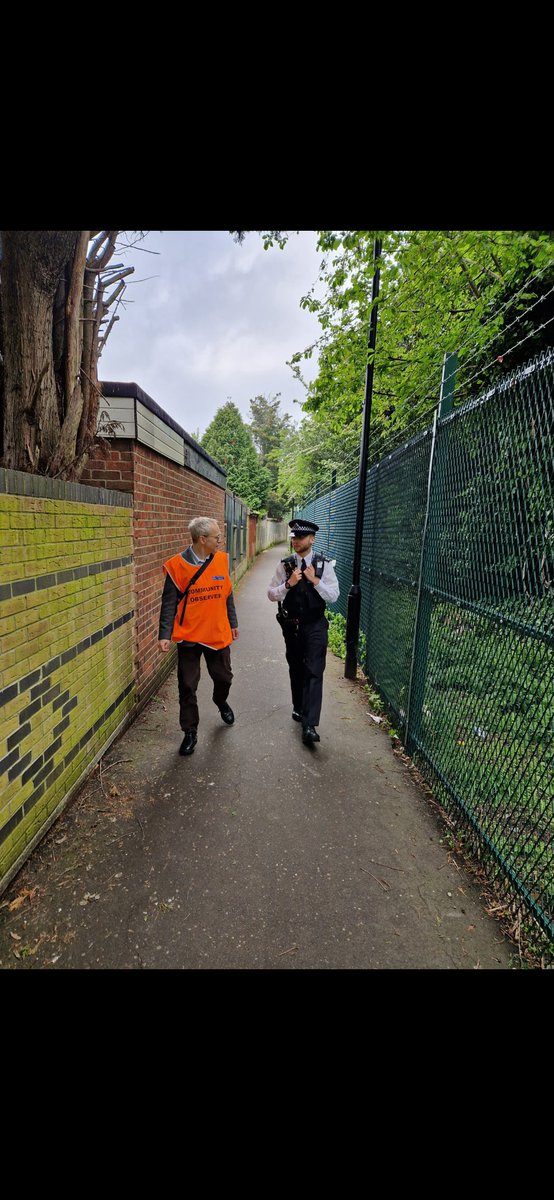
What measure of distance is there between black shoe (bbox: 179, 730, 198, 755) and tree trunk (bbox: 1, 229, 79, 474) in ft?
7.54

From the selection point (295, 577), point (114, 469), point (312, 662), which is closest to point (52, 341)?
point (114, 469)

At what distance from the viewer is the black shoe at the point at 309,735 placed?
3.79 m

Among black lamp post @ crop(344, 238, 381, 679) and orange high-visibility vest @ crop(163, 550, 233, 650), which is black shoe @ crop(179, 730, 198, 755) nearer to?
orange high-visibility vest @ crop(163, 550, 233, 650)

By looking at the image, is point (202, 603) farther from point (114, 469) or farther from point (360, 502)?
point (360, 502)

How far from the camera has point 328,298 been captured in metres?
5.52

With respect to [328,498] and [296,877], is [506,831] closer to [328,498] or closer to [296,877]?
[296,877]

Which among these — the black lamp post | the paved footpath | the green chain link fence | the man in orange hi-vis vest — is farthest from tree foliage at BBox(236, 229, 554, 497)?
the paved footpath

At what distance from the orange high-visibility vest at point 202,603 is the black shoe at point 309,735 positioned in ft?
3.51

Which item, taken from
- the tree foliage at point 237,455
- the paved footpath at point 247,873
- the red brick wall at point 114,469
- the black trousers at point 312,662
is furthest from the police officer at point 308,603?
the tree foliage at point 237,455

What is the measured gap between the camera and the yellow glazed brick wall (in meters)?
2.11

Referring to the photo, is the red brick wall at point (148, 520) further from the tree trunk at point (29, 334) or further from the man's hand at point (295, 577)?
the man's hand at point (295, 577)

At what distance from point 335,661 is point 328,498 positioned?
188 inches
